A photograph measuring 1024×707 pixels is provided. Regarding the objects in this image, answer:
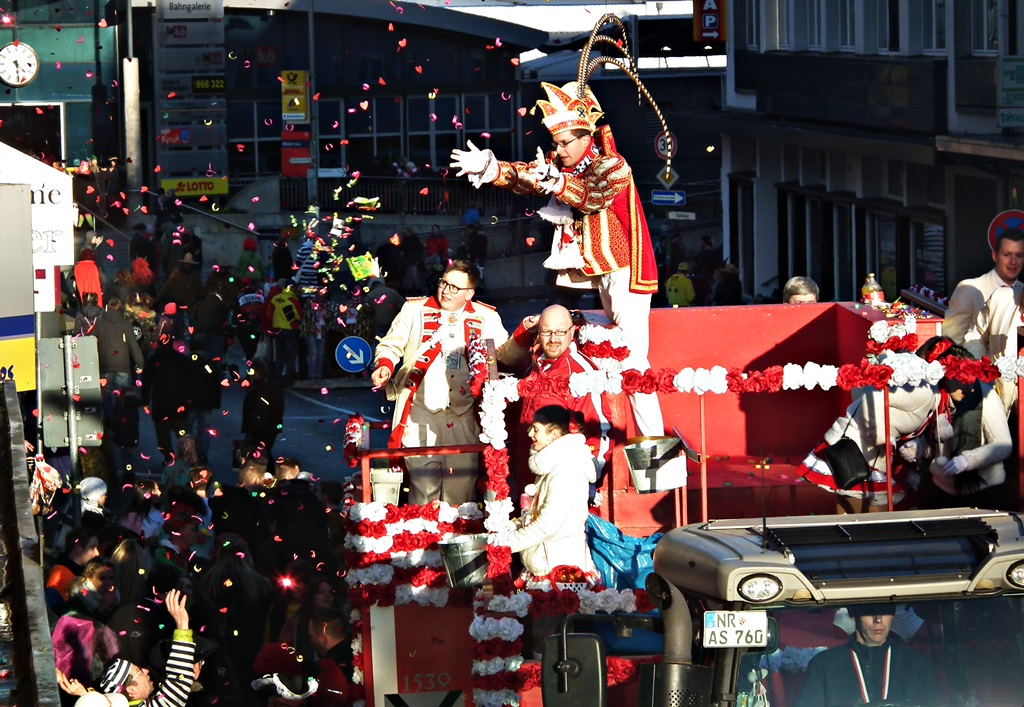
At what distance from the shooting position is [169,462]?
1609cm

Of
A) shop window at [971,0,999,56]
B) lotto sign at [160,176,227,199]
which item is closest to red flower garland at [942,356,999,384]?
shop window at [971,0,999,56]

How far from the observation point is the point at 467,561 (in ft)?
28.2

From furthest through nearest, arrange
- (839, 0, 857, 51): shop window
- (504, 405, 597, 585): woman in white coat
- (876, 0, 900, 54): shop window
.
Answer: (839, 0, 857, 51): shop window
(876, 0, 900, 54): shop window
(504, 405, 597, 585): woman in white coat

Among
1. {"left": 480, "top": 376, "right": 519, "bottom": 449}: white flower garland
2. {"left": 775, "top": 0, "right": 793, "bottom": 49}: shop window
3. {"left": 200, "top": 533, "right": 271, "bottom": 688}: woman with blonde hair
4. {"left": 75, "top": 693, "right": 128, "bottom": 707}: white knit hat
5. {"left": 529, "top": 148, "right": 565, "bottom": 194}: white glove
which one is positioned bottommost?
{"left": 200, "top": 533, "right": 271, "bottom": 688}: woman with blonde hair

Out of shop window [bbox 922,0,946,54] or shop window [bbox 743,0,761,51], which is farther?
shop window [bbox 743,0,761,51]

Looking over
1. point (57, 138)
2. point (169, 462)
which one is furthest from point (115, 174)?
point (169, 462)

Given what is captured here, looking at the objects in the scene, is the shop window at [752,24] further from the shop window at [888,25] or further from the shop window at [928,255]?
the shop window at [928,255]

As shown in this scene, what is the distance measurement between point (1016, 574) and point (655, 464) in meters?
3.65

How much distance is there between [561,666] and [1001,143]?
16096 mm

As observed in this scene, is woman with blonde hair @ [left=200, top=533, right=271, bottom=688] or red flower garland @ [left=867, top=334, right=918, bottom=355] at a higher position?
red flower garland @ [left=867, top=334, right=918, bottom=355]

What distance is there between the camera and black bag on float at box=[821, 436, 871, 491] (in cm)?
917

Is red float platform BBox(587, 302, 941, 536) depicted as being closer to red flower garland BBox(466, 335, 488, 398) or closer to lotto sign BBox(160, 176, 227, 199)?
red flower garland BBox(466, 335, 488, 398)

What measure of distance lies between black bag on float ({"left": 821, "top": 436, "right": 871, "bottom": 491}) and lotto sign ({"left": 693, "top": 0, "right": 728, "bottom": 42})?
1095 inches

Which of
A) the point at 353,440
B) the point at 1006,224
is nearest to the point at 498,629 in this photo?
the point at 353,440
